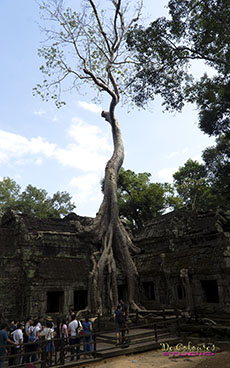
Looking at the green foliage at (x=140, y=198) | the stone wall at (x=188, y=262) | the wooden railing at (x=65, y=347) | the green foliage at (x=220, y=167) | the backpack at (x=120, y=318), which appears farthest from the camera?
the green foliage at (x=140, y=198)

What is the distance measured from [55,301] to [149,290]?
18.4ft

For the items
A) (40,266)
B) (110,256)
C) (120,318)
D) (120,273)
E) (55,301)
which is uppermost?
(110,256)

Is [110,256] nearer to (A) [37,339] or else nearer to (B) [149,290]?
(B) [149,290]

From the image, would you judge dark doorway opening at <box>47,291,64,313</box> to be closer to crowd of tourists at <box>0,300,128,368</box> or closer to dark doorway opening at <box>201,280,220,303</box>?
crowd of tourists at <box>0,300,128,368</box>

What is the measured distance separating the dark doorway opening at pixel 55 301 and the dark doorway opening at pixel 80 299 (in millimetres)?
977

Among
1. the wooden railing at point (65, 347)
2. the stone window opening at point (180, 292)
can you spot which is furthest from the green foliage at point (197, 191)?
the wooden railing at point (65, 347)

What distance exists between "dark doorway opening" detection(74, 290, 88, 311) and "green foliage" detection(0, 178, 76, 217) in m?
17.4

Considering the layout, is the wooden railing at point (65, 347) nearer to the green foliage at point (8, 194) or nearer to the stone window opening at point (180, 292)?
the stone window opening at point (180, 292)

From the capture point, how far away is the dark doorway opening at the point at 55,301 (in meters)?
14.5

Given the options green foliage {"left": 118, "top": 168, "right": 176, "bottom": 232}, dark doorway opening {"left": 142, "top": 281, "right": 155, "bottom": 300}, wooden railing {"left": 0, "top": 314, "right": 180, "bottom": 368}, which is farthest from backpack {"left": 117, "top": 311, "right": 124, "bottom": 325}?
green foliage {"left": 118, "top": 168, "right": 176, "bottom": 232}

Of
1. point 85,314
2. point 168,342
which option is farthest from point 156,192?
point 168,342

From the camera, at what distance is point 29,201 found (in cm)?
3216

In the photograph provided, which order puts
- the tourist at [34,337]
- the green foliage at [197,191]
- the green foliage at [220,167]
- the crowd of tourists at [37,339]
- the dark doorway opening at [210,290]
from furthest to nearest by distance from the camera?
the green foliage at [197,191] < the green foliage at [220,167] < the dark doorway opening at [210,290] < the tourist at [34,337] < the crowd of tourists at [37,339]

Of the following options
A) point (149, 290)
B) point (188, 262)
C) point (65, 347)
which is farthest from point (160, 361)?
point (149, 290)
